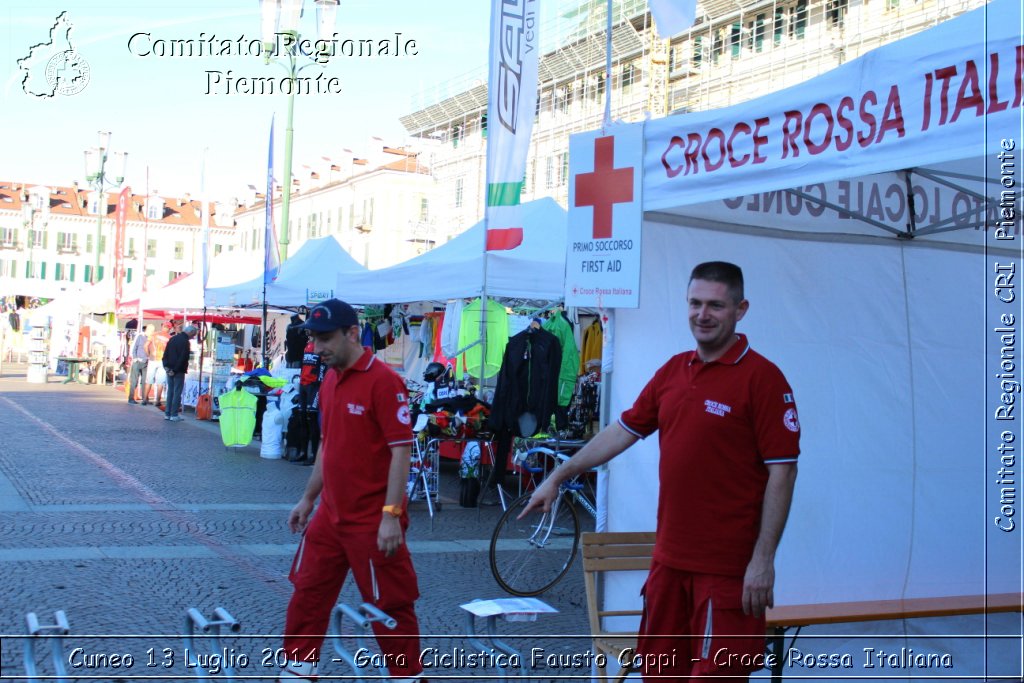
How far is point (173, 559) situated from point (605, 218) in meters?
4.51

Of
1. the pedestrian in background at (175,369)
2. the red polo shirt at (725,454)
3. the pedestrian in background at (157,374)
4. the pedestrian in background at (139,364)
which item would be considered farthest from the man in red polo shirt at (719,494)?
the pedestrian in background at (139,364)

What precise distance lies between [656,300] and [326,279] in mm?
12025

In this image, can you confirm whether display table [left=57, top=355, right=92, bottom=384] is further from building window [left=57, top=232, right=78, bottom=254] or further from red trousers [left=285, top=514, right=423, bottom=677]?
building window [left=57, top=232, right=78, bottom=254]

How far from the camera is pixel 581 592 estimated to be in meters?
7.40

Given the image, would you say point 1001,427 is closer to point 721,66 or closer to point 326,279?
point 326,279

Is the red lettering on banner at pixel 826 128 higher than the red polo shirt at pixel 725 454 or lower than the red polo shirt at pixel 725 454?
higher

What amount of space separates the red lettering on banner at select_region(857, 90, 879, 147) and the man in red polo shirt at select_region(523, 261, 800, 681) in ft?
2.84

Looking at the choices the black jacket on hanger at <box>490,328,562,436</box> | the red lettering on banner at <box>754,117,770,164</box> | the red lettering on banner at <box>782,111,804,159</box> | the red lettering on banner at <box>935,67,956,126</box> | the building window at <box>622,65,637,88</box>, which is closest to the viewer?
the red lettering on banner at <box>935,67,956,126</box>

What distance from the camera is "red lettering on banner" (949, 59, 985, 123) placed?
350 centimetres

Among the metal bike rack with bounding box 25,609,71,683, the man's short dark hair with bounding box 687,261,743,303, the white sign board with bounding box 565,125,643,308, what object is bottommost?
the metal bike rack with bounding box 25,609,71,683

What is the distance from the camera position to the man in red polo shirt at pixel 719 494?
3.33m

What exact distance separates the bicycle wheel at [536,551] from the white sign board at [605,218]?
2401 mm

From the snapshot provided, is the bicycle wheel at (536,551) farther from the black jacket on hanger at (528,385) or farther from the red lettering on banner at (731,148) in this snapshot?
the red lettering on banner at (731,148)

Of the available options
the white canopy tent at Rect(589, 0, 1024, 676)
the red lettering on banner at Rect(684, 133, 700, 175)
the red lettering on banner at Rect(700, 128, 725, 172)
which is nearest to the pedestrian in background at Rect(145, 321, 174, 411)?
the white canopy tent at Rect(589, 0, 1024, 676)
